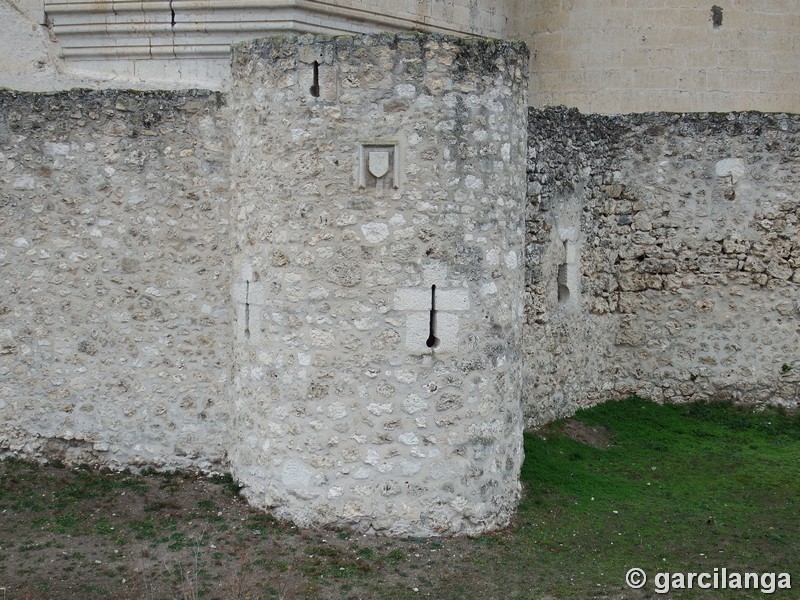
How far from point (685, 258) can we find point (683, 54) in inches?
163

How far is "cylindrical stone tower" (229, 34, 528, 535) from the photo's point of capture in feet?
22.9

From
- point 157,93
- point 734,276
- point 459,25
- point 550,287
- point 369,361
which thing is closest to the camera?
point 369,361

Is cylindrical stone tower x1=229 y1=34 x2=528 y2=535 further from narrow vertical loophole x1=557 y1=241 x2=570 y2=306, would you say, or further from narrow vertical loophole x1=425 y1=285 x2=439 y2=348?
narrow vertical loophole x1=557 y1=241 x2=570 y2=306

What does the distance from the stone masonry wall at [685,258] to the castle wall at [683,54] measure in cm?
330

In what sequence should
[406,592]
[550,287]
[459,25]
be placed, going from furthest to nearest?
[459,25], [550,287], [406,592]

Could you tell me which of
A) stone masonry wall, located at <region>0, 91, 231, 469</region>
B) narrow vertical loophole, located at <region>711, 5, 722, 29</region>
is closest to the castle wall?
narrow vertical loophole, located at <region>711, 5, 722, 29</region>

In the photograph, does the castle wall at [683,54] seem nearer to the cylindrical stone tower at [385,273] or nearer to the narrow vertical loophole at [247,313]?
the cylindrical stone tower at [385,273]

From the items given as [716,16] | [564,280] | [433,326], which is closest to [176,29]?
[564,280]

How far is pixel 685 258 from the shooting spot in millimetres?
10578

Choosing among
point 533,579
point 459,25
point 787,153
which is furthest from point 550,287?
point 459,25

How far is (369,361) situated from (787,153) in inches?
225

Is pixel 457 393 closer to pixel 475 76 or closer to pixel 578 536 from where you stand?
pixel 578 536

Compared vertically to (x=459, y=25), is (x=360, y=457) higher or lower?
lower

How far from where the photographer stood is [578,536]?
723cm
